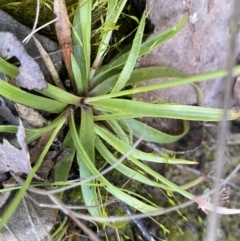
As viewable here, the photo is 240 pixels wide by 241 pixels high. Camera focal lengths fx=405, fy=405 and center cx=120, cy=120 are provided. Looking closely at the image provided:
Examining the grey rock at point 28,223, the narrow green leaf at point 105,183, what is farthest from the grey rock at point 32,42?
the grey rock at point 28,223

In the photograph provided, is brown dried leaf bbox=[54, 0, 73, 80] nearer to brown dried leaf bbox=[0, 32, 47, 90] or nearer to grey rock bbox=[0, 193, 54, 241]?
brown dried leaf bbox=[0, 32, 47, 90]

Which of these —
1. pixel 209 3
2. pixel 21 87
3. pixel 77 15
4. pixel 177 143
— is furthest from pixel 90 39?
pixel 177 143

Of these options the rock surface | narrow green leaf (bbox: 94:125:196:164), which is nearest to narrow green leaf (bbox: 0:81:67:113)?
narrow green leaf (bbox: 94:125:196:164)

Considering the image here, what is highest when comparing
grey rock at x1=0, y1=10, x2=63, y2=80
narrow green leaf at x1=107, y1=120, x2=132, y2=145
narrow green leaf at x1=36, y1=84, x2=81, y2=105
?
grey rock at x1=0, y1=10, x2=63, y2=80

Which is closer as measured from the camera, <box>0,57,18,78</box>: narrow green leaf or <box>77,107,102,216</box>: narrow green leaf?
<box>0,57,18,78</box>: narrow green leaf

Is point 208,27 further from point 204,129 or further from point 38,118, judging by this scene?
point 38,118

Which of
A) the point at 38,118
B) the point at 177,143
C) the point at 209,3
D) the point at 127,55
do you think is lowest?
the point at 177,143
